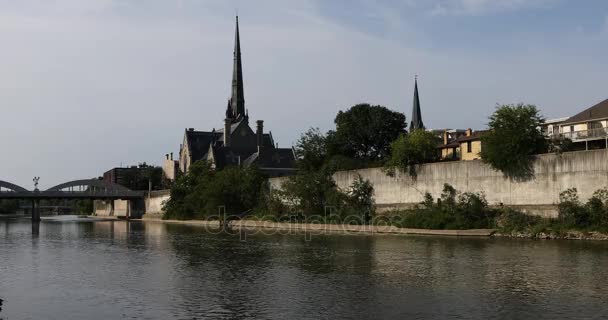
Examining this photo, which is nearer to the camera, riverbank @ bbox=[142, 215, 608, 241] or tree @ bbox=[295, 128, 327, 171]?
riverbank @ bbox=[142, 215, 608, 241]

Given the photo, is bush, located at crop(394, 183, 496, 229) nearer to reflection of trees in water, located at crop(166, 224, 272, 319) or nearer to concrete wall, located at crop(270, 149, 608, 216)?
concrete wall, located at crop(270, 149, 608, 216)

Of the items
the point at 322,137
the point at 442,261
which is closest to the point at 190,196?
the point at 322,137

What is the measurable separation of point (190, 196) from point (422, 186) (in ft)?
159

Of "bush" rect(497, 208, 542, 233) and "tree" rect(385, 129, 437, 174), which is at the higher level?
"tree" rect(385, 129, 437, 174)

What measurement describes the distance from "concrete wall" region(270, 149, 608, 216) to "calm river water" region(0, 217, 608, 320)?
24.3 ft

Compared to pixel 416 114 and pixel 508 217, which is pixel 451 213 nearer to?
pixel 508 217

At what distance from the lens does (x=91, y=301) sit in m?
23.1

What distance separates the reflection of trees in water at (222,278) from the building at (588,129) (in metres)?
36.0

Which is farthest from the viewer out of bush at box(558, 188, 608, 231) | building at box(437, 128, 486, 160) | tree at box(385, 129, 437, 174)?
building at box(437, 128, 486, 160)

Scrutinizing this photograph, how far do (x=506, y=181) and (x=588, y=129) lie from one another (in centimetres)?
1633

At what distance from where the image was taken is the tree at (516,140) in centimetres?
5481

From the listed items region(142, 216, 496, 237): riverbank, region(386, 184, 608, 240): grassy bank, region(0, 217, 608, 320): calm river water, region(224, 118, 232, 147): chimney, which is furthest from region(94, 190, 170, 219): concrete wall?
region(0, 217, 608, 320): calm river water

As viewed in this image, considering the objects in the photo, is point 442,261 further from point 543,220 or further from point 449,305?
point 543,220

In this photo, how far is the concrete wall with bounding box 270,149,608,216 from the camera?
1944 inches
